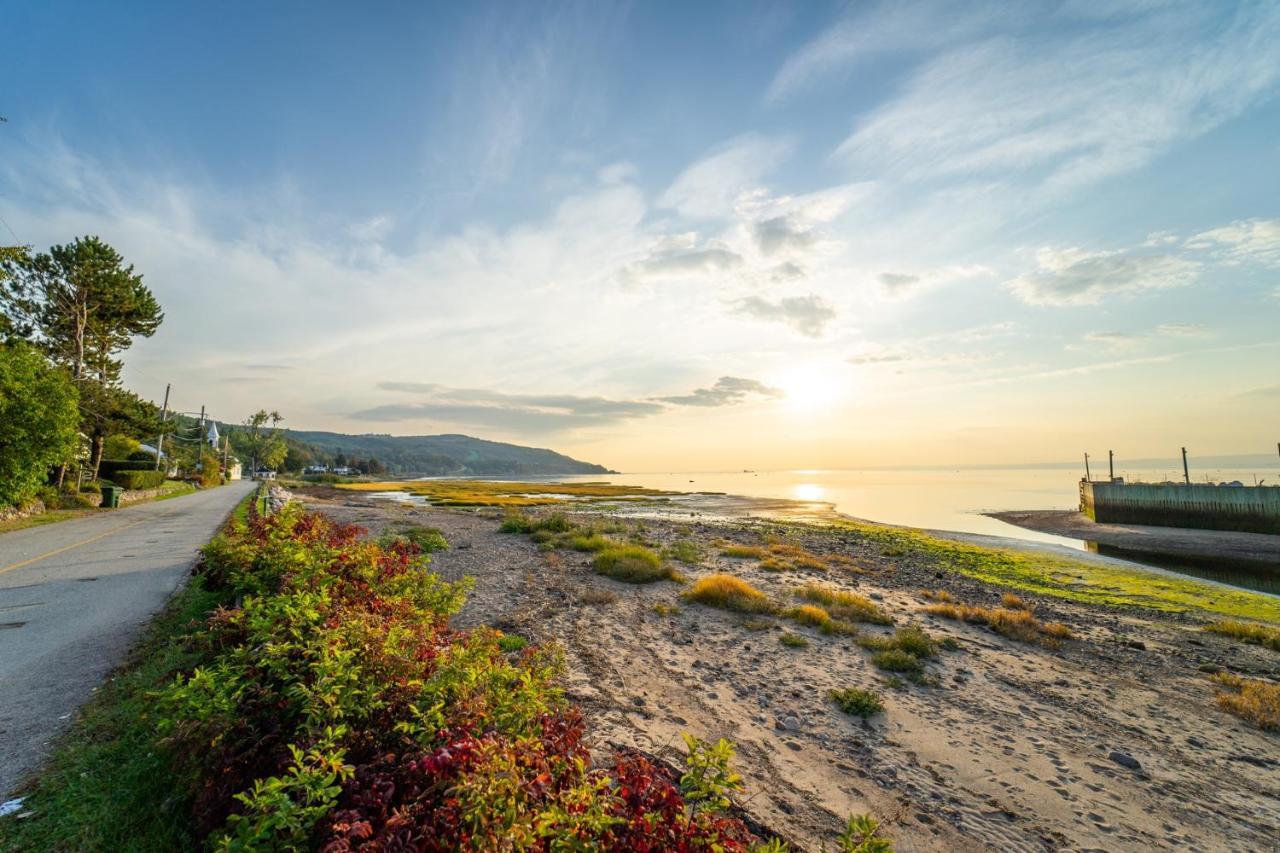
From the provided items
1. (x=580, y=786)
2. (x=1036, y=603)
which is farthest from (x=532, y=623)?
(x=1036, y=603)

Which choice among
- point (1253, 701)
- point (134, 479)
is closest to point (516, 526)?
point (1253, 701)

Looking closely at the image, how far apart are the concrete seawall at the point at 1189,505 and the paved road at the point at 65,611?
57467 mm

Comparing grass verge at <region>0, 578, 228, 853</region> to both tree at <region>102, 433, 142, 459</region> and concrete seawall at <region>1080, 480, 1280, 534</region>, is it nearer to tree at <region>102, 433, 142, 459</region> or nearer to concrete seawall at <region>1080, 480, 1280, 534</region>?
tree at <region>102, 433, 142, 459</region>

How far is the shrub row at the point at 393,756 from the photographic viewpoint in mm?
2385

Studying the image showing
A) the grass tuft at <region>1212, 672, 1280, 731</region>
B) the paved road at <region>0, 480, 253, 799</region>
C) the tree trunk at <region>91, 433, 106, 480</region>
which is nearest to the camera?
the paved road at <region>0, 480, 253, 799</region>

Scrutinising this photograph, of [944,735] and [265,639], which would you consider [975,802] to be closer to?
[944,735]

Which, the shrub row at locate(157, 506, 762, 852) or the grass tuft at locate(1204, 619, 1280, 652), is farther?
the grass tuft at locate(1204, 619, 1280, 652)

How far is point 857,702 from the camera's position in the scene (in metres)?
7.97

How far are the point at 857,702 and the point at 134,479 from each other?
4818cm

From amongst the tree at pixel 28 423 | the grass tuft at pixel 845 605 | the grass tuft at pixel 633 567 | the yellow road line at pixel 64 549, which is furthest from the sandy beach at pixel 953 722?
the tree at pixel 28 423

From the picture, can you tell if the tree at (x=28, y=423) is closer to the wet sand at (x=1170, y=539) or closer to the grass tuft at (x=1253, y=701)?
the grass tuft at (x=1253, y=701)

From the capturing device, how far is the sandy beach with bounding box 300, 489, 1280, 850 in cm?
559

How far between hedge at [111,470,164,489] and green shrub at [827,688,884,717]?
4684 cm

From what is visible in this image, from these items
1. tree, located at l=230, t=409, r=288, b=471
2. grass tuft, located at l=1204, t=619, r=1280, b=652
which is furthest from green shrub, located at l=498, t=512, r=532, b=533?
tree, located at l=230, t=409, r=288, b=471
